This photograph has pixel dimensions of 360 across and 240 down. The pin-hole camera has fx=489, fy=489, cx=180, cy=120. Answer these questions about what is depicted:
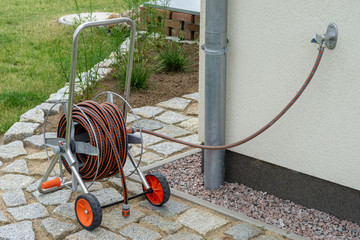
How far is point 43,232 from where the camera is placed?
11.0 feet

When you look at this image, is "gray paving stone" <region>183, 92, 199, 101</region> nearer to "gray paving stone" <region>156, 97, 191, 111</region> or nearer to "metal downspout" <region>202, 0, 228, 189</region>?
"gray paving stone" <region>156, 97, 191, 111</region>

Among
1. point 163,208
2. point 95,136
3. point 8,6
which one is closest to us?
point 95,136

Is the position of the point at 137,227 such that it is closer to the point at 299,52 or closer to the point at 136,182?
the point at 136,182

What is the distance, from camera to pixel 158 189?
359cm

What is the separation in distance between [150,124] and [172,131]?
11.3 inches

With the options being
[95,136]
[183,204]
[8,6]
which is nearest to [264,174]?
[183,204]

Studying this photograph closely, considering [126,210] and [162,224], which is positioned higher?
[126,210]

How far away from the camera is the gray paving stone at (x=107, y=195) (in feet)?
12.2

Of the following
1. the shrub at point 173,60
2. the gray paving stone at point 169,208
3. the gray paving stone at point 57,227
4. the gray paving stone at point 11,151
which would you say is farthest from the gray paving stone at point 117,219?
the shrub at point 173,60

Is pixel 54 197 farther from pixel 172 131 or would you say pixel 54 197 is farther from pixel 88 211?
pixel 172 131

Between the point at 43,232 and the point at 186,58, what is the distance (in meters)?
3.82

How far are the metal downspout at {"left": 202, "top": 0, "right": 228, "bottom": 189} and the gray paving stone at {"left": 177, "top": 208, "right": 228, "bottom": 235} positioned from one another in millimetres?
433

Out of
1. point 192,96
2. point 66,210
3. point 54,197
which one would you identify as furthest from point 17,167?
point 192,96

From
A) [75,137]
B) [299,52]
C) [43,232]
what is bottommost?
[43,232]
